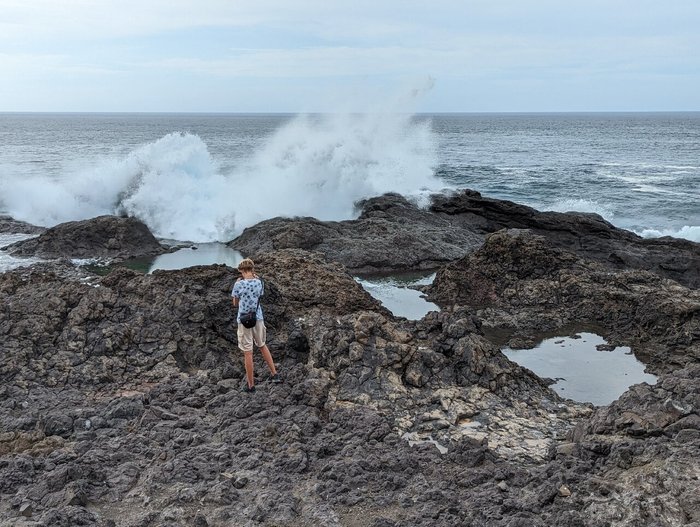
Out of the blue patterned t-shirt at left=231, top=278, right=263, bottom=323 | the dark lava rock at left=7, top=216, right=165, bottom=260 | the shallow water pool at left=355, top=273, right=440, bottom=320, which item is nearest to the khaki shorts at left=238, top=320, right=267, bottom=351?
the blue patterned t-shirt at left=231, top=278, right=263, bottom=323

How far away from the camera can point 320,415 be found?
260 inches

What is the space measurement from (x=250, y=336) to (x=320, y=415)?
132 centimetres

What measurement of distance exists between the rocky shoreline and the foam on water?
12.2 m

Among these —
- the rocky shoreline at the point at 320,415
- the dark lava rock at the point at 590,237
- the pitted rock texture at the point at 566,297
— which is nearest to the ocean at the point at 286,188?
the dark lava rock at the point at 590,237

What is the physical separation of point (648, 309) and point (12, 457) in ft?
32.2

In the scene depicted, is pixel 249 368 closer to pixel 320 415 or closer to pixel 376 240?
pixel 320 415

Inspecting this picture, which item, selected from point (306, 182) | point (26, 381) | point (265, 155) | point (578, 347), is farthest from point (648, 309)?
point (265, 155)

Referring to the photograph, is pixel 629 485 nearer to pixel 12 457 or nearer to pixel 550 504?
pixel 550 504

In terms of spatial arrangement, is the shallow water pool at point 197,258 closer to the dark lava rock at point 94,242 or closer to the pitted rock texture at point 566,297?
the dark lava rock at point 94,242

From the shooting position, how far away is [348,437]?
6.03 metres

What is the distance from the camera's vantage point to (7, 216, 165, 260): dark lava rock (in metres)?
18.0

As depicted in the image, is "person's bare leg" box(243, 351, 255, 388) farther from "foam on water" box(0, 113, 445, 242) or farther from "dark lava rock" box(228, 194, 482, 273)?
"foam on water" box(0, 113, 445, 242)

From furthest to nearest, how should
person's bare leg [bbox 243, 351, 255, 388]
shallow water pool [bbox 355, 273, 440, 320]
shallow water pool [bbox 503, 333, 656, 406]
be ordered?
shallow water pool [bbox 355, 273, 440, 320], shallow water pool [bbox 503, 333, 656, 406], person's bare leg [bbox 243, 351, 255, 388]

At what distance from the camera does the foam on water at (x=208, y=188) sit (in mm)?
23453
